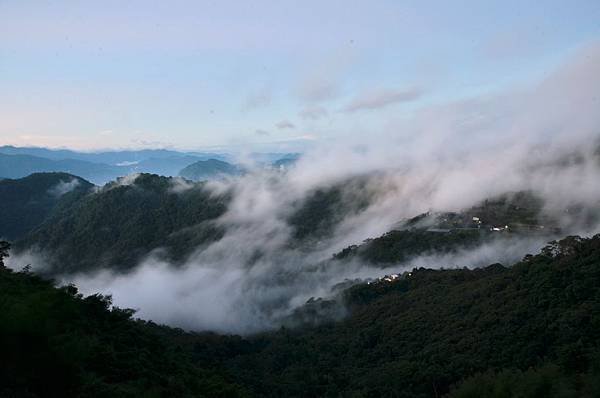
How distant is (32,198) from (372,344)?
533 ft

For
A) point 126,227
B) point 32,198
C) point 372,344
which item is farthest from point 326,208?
point 32,198

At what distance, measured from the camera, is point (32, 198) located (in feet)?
581

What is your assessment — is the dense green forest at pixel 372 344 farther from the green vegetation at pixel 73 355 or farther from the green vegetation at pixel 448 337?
the green vegetation at pixel 448 337

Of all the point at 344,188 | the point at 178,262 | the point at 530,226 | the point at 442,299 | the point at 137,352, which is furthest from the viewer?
Answer: the point at 344,188

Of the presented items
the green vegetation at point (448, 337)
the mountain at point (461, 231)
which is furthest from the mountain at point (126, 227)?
the green vegetation at point (448, 337)

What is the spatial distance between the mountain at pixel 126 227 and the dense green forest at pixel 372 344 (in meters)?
79.3

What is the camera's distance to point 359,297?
7194cm

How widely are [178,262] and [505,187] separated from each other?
91.4 meters

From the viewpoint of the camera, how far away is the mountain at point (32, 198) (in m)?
160

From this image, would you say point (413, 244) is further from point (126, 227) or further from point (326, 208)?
point (126, 227)

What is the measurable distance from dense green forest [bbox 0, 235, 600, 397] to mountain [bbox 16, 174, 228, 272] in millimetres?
79296

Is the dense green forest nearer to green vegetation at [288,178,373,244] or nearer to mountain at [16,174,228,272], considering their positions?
green vegetation at [288,178,373,244]

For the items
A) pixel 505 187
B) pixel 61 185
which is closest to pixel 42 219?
pixel 61 185

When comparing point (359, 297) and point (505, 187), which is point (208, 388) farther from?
point (505, 187)
